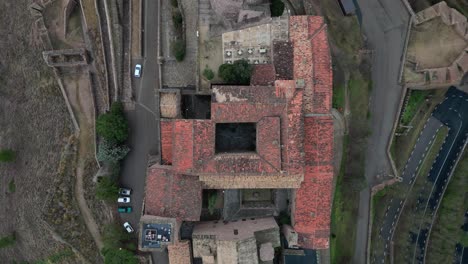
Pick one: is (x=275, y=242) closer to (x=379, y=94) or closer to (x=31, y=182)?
(x=379, y=94)

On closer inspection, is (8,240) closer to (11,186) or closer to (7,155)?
(11,186)

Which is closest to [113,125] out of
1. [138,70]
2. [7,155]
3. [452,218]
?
[138,70]

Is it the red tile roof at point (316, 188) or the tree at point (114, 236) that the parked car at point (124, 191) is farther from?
the red tile roof at point (316, 188)

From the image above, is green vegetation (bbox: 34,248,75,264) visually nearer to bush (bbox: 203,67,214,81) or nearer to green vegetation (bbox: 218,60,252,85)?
bush (bbox: 203,67,214,81)

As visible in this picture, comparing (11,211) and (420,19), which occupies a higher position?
(420,19)

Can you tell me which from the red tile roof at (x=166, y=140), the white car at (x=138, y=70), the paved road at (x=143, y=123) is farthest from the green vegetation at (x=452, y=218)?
the white car at (x=138, y=70)

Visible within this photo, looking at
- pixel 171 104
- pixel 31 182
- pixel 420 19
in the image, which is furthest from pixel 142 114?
pixel 420 19

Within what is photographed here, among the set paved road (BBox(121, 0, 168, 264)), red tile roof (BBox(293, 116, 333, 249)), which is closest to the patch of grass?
red tile roof (BBox(293, 116, 333, 249))
